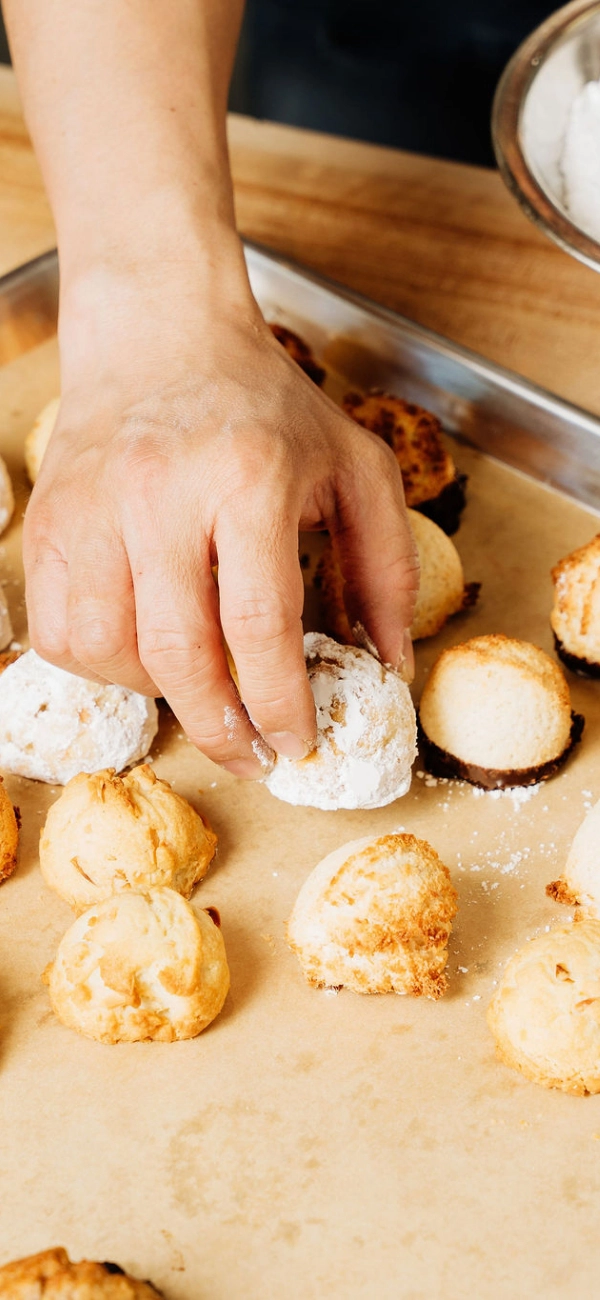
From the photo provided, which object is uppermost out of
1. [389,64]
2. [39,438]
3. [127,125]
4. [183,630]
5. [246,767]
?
[127,125]

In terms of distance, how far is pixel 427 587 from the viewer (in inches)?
71.1

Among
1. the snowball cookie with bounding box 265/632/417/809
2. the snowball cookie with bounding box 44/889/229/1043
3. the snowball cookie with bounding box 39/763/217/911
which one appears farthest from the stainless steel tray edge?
the snowball cookie with bounding box 44/889/229/1043

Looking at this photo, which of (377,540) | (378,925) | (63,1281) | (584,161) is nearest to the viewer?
(63,1281)

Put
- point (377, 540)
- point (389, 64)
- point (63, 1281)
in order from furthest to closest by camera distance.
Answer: point (389, 64) → point (377, 540) → point (63, 1281)

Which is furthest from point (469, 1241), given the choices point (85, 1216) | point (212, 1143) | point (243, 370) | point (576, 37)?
point (576, 37)

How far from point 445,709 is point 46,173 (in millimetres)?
1023

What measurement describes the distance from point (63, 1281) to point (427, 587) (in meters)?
1.08

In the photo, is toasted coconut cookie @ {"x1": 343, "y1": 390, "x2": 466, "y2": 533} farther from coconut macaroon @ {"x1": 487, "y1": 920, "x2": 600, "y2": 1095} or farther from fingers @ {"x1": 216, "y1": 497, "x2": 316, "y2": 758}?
coconut macaroon @ {"x1": 487, "y1": 920, "x2": 600, "y2": 1095}

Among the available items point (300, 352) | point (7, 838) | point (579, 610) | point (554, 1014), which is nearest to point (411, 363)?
point (300, 352)

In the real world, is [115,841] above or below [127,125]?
below

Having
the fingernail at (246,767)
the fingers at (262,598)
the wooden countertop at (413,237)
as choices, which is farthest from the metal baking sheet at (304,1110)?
the wooden countertop at (413,237)

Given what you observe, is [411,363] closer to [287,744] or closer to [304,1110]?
[287,744]

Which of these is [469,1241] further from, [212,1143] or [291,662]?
[291,662]

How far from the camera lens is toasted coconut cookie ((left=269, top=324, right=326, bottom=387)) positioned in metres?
2.12
